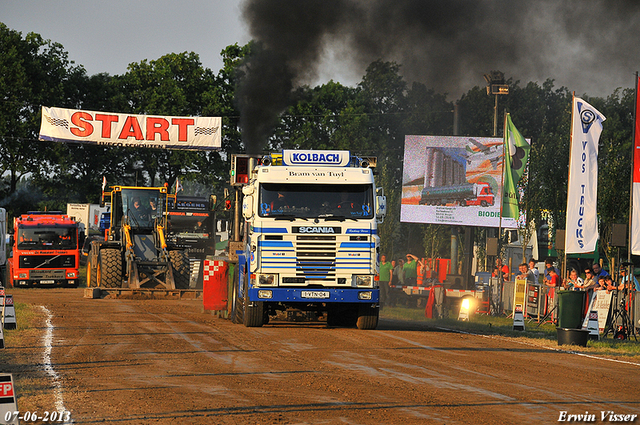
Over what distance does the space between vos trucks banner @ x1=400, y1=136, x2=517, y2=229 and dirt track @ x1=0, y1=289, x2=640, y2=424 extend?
21718mm

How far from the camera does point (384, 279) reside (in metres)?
27.7

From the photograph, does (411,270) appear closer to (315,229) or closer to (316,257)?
(316,257)

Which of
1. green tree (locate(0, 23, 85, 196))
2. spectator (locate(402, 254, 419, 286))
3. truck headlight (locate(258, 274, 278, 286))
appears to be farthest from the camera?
green tree (locate(0, 23, 85, 196))

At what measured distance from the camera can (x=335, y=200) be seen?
16.4 meters

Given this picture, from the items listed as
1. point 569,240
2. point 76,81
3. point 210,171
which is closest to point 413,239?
point 210,171

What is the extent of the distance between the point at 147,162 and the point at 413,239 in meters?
25.1

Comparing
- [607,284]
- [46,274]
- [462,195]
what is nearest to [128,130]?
[46,274]

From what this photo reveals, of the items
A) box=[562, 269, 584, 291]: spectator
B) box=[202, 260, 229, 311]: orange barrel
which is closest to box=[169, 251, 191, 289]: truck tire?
box=[202, 260, 229, 311]: orange barrel

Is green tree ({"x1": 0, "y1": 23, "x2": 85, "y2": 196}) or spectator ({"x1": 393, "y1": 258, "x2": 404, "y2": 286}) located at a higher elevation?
green tree ({"x1": 0, "y1": 23, "x2": 85, "y2": 196})

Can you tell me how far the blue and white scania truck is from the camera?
52.9 feet

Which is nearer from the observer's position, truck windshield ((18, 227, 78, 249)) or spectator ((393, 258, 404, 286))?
spectator ((393, 258, 404, 286))

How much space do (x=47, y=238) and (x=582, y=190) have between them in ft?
82.0

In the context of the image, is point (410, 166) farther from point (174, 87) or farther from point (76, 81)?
point (76, 81)

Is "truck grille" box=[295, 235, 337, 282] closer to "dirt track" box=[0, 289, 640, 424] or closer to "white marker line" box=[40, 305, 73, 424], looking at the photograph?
"dirt track" box=[0, 289, 640, 424]
